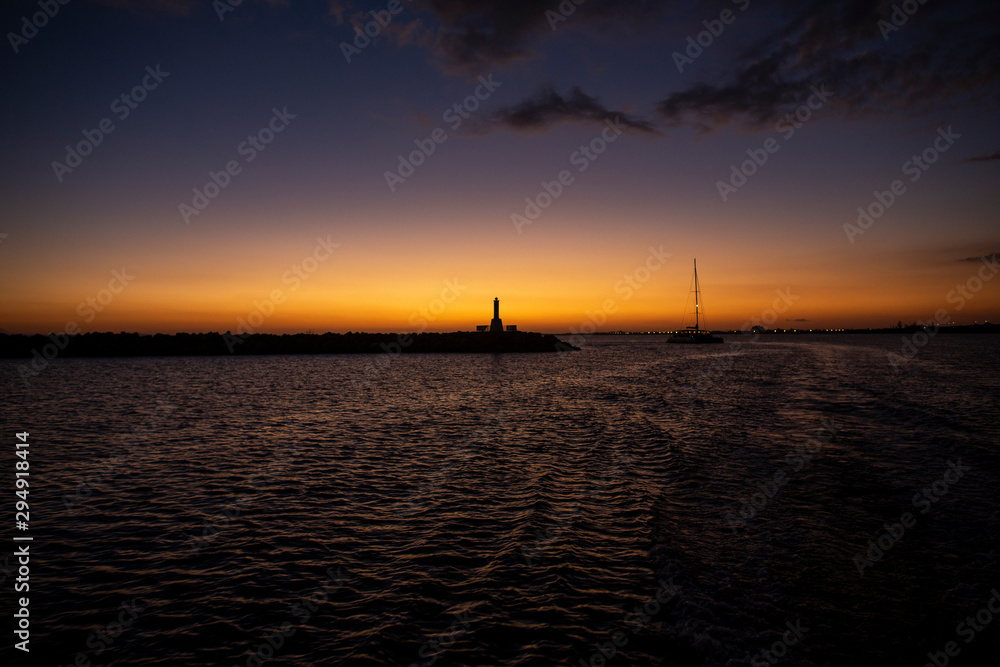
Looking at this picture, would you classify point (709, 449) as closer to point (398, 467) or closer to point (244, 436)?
point (398, 467)

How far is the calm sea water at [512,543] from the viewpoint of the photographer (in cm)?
713

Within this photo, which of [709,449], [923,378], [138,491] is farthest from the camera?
[923,378]

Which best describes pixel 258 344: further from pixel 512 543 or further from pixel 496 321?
pixel 512 543

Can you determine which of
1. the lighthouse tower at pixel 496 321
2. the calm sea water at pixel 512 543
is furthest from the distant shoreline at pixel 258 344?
the calm sea water at pixel 512 543

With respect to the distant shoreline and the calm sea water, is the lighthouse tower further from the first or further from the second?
the calm sea water

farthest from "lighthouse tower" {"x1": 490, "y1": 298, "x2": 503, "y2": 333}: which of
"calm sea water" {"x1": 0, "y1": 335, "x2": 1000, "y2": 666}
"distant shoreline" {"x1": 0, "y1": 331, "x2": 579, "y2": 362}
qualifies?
"calm sea water" {"x1": 0, "y1": 335, "x2": 1000, "y2": 666}

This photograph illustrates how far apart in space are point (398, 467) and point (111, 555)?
8339 millimetres

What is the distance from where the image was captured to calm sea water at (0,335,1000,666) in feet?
23.4

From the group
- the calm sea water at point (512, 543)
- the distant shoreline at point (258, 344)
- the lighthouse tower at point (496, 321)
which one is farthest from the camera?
the lighthouse tower at point (496, 321)

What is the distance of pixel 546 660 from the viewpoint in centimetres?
666

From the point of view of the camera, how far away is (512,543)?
10562mm

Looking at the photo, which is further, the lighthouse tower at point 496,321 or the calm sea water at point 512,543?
the lighthouse tower at point 496,321

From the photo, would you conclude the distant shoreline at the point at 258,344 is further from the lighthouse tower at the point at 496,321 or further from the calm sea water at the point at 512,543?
the calm sea water at the point at 512,543

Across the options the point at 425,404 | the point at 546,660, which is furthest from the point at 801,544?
the point at 425,404
